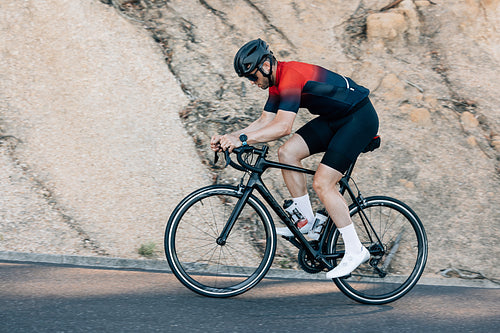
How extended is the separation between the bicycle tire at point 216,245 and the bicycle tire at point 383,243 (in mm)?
726

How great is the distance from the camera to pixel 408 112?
7723mm

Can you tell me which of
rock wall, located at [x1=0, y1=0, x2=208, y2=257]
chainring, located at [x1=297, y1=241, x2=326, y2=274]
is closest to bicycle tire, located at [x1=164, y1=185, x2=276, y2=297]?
chainring, located at [x1=297, y1=241, x2=326, y2=274]

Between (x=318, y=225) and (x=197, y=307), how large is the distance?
3.99ft

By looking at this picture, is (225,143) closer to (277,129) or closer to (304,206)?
(277,129)

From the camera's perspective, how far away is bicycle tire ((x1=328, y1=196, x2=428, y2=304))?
4469 millimetres

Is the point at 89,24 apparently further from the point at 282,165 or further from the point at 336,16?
the point at 282,165

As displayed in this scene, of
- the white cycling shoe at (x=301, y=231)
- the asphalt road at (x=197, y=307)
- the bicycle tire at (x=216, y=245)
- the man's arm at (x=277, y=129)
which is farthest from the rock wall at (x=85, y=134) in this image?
the man's arm at (x=277, y=129)

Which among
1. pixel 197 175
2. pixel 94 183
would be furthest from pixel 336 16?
pixel 94 183

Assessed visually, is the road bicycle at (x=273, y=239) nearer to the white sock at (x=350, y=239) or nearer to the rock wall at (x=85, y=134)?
the white sock at (x=350, y=239)

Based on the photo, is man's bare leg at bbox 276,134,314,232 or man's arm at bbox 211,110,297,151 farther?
man's bare leg at bbox 276,134,314,232

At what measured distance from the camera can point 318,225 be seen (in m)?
4.50

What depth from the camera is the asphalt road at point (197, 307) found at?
12.4 feet

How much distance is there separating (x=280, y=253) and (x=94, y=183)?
2.49 meters

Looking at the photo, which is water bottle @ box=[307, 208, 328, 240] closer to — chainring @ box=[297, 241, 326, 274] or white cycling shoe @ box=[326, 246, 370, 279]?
chainring @ box=[297, 241, 326, 274]
